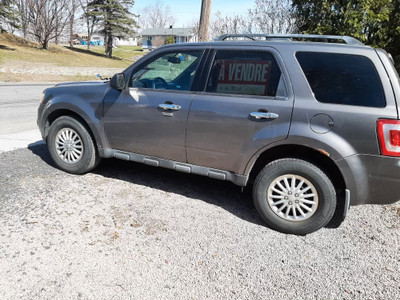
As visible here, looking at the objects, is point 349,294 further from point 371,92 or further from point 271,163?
point 371,92

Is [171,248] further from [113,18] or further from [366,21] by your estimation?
[113,18]

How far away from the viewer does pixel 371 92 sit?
290 centimetres

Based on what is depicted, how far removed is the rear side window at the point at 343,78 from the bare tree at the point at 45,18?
3354cm

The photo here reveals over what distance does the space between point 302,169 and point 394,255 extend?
113cm

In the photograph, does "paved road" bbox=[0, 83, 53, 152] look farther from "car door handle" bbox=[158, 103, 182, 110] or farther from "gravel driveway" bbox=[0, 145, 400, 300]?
"car door handle" bbox=[158, 103, 182, 110]

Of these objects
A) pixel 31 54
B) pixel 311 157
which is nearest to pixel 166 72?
pixel 311 157

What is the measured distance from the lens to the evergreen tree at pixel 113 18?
36.1m

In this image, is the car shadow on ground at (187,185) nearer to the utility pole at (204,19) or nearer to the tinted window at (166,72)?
the tinted window at (166,72)

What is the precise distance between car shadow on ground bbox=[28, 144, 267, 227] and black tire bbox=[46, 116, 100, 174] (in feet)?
0.92

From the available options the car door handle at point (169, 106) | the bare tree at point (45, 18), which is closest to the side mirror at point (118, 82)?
the car door handle at point (169, 106)

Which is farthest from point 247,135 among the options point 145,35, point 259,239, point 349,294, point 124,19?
point 145,35

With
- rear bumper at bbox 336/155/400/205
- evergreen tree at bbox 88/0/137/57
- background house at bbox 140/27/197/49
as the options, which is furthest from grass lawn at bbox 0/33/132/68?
background house at bbox 140/27/197/49

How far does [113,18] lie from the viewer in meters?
37.1

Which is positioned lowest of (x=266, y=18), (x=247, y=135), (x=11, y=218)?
(x=11, y=218)
